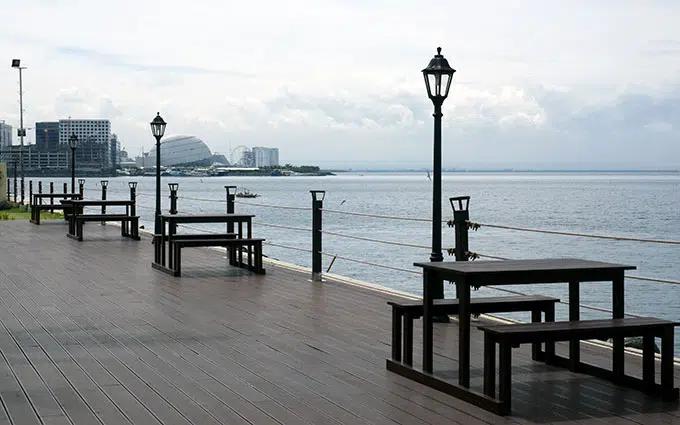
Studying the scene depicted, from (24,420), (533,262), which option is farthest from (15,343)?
(533,262)

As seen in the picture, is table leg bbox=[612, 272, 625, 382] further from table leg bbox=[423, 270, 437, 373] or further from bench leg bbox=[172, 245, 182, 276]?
bench leg bbox=[172, 245, 182, 276]

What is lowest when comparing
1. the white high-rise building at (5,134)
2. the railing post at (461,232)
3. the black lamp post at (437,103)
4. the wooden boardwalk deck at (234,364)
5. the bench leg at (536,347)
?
the wooden boardwalk deck at (234,364)

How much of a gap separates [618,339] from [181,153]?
133096 millimetres

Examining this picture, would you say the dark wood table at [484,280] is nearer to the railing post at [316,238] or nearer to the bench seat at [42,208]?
the railing post at [316,238]

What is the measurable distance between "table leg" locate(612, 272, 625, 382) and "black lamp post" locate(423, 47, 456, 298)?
7.26ft

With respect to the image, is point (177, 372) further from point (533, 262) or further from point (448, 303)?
point (533, 262)

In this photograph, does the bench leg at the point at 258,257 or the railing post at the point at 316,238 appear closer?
the railing post at the point at 316,238

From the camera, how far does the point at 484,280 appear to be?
15.6ft

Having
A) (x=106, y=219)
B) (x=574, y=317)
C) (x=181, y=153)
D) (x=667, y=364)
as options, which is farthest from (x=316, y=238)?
(x=181, y=153)

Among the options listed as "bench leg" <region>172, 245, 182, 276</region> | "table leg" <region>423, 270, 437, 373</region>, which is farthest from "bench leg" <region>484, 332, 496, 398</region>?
"bench leg" <region>172, 245, 182, 276</region>

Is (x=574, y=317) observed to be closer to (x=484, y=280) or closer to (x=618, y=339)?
(x=618, y=339)

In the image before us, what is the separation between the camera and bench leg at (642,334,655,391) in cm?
476

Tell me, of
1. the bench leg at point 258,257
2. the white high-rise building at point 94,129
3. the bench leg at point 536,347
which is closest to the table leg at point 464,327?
the bench leg at point 536,347

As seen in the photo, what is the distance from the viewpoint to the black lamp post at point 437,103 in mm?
7212
